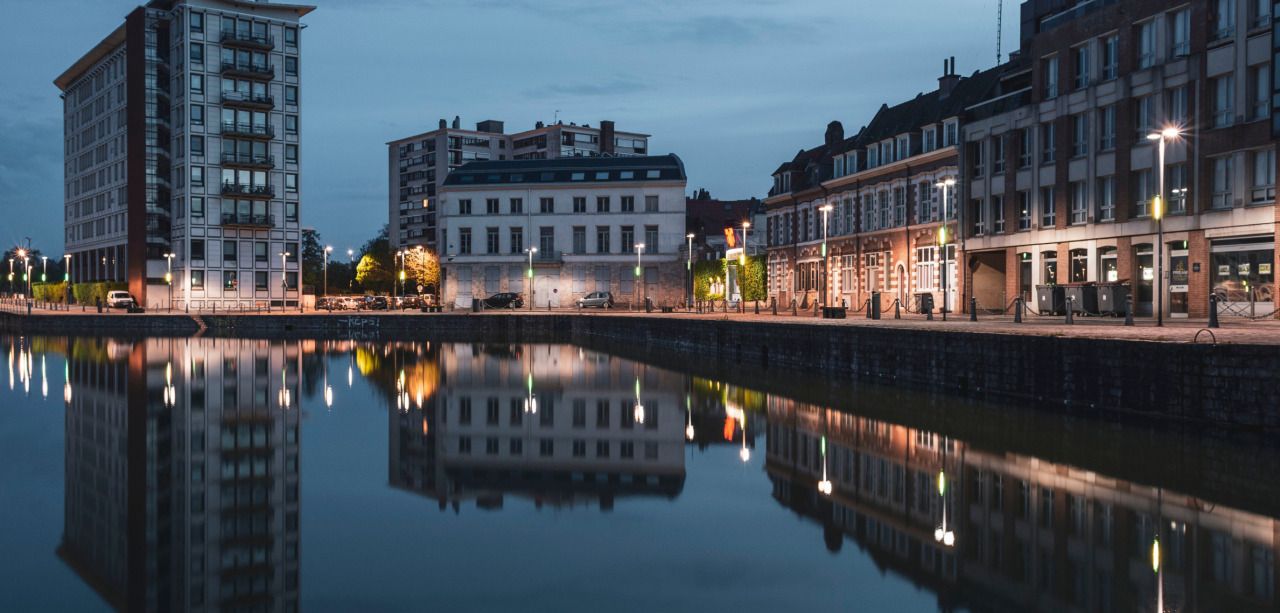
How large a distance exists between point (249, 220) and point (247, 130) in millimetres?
7124

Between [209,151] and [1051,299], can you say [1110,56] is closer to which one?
[1051,299]

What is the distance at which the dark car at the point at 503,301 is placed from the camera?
286 ft

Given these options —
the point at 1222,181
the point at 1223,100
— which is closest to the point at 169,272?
the point at 1222,181

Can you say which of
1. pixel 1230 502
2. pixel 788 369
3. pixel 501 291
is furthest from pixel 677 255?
pixel 1230 502

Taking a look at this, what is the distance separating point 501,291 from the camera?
90.4 m

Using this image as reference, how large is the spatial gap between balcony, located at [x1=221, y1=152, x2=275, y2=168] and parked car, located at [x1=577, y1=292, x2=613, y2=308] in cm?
2812

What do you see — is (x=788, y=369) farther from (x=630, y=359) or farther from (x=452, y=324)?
(x=452, y=324)

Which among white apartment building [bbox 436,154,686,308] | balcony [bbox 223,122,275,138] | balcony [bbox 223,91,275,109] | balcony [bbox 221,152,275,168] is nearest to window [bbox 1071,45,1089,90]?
white apartment building [bbox 436,154,686,308]

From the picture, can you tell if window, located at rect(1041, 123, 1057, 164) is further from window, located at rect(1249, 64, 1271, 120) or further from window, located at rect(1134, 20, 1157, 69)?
window, located at rect(1249, 64, 1271, 120)

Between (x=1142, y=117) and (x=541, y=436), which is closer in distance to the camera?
(x=541, y=436)

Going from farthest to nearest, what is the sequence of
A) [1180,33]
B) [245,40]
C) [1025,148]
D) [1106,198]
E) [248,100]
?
[248,100], [245,40], [1025,148], [1106,198], [1180,33]

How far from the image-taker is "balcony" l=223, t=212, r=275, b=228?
296ft

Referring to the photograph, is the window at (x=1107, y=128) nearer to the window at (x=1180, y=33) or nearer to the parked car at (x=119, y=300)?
the window at (x=1180, y=33)

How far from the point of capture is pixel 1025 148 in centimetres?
4725
